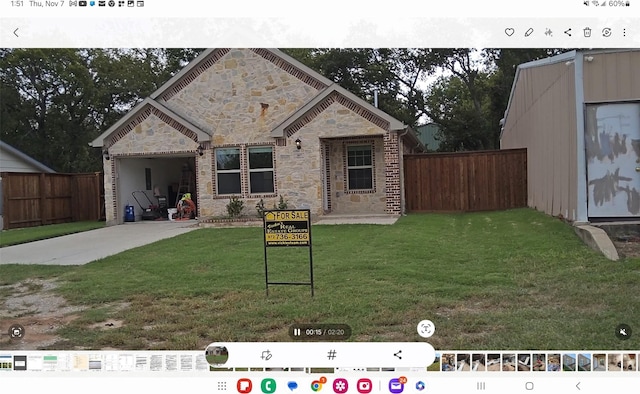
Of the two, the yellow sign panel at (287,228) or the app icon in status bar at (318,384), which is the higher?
the yellow sign panel at (287,228)

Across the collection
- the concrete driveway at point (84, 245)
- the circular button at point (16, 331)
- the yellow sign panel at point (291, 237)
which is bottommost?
the circular button at point (16, 331)

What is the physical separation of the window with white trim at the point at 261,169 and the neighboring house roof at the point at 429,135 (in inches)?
48.1

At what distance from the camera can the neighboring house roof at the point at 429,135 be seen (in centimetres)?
306

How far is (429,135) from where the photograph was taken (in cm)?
330

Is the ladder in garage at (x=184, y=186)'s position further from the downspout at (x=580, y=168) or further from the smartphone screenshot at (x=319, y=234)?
the downspout at (x=580, y=168)

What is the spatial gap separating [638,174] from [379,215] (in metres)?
1.32

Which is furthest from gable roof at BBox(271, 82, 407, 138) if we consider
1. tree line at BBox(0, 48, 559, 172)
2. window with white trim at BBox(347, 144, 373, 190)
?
Answer: tree line at BBox(0, 48, 559, 172)

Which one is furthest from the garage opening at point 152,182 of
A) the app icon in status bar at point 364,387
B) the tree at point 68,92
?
the app icon in status bar at point 364,387

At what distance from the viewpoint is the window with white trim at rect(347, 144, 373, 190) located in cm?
319

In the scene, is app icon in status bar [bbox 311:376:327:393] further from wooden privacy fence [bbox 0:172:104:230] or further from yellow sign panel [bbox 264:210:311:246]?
wooden privacy fence [bbox 0:172:104:230]

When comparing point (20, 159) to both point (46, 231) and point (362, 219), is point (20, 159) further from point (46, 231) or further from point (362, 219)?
point (362, 219)

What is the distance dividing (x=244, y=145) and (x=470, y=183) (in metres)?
2.08

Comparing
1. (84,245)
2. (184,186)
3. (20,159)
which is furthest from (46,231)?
(184,186)
